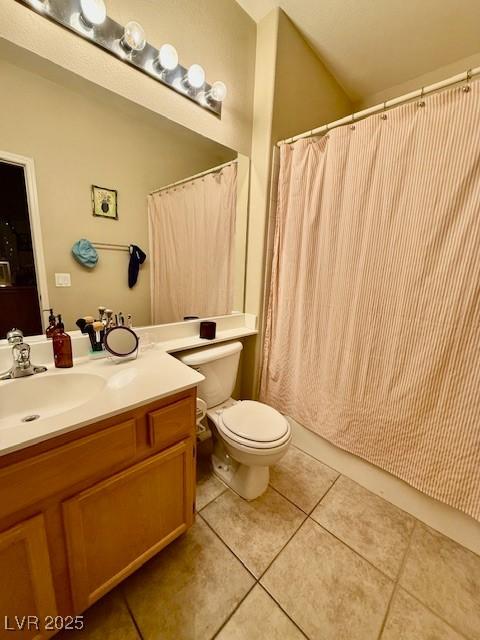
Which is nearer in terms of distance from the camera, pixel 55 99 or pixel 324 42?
pixel 55 99

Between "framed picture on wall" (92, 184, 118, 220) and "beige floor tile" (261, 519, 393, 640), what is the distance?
1659 mm

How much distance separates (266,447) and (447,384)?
841 millimetres

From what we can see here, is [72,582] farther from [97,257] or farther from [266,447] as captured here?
[97,257]

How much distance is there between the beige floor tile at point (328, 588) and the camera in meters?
0.92

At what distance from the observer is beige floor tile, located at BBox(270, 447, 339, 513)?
142 cm

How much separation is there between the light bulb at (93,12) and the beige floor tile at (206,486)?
2.10 m

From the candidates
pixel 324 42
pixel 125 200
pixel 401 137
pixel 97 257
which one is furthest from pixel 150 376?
pixel 324 42

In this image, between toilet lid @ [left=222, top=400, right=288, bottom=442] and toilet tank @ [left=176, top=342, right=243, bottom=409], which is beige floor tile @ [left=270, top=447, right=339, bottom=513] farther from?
toilet tank @ [left=176, top=342, right=243, bottom=409]

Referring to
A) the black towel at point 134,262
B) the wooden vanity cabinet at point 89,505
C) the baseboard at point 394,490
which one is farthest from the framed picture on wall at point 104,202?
the baseboard at point 394,490

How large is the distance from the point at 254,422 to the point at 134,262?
100 cm

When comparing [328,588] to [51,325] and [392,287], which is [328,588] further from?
[51,325]

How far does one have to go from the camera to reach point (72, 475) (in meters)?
0.72

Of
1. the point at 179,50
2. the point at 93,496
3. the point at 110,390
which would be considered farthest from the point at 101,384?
the point at 179,50

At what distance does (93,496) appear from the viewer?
0.77 metres
